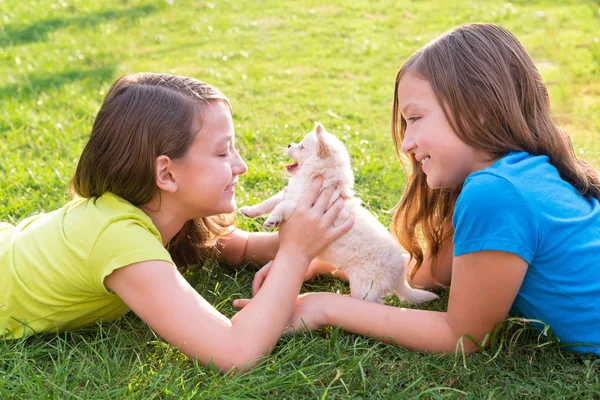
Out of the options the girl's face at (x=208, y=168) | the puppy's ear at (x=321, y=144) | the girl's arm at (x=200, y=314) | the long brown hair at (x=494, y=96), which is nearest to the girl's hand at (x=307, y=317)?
the girl's arm at (x=200, y=314)

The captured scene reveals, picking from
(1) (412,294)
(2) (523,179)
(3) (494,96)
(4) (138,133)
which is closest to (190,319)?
(4) (138,133)

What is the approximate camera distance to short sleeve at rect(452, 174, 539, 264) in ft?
7.25

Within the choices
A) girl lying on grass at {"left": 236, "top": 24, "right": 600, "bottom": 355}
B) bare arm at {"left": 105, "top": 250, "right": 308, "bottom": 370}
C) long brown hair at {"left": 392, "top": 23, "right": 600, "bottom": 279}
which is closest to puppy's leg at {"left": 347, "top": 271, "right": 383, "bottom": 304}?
girl lying on grass at {"left": 236, "top": 24, "right": 600, "bottom": 355}

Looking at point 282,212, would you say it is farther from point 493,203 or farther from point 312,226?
point 493,203

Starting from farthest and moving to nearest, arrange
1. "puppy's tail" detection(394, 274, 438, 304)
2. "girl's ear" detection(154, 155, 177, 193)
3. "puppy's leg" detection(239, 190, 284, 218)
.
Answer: "puppy's leg" detection(239, 190, 284, 218) → "puppy's tail" detection(394, 274, 438, 304) → "girl's ear" detection(154, 155, 177, 193)

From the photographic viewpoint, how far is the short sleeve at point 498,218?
221 cm

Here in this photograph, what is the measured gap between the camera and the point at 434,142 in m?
2.46

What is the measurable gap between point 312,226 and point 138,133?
29.8 inches

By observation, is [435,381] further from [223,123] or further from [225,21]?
[225,21]

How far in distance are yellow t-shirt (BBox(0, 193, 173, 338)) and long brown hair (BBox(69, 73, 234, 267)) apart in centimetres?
8

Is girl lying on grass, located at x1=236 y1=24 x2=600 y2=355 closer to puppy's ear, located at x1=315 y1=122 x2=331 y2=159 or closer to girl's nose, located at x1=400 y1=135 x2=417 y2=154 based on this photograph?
girl's nose, located at x1=400 y1=135 x2=417 y2=154

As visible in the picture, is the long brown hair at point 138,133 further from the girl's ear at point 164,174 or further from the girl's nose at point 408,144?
the girl's nose at point 408,144

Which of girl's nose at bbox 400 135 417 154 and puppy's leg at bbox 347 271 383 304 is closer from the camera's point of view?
girl's nose at bbox 400 135 417 154

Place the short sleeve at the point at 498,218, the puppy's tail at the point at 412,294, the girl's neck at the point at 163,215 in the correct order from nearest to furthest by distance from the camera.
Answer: the short sleeve at the point at 498,218, the girl's neck at the point at 163,215, the puppy's tail at the point at 412,294
